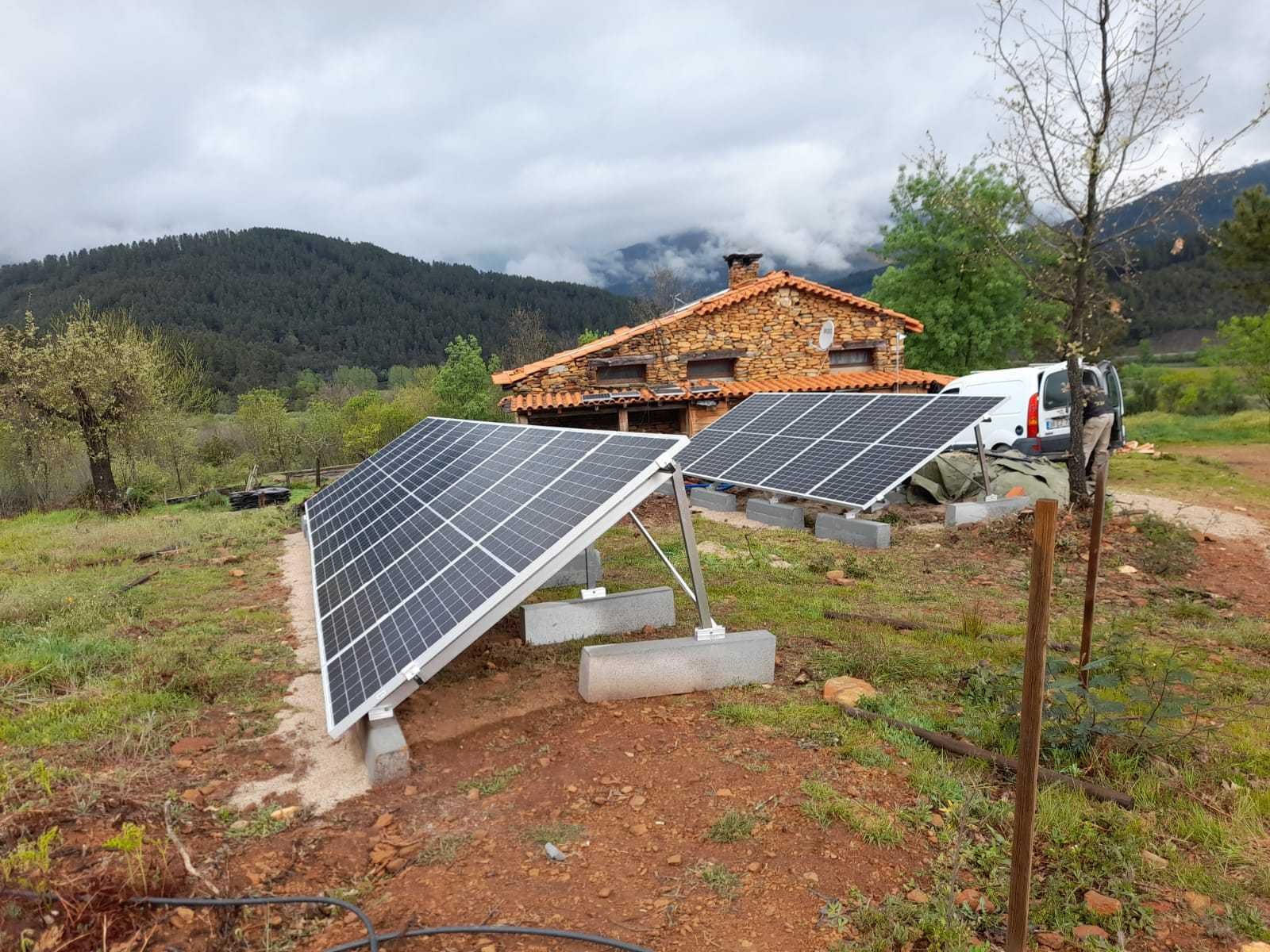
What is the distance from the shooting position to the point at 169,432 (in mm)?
25828

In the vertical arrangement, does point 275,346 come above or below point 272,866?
above

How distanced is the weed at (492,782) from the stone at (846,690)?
2.56m

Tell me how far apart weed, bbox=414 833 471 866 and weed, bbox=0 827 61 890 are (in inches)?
69.9

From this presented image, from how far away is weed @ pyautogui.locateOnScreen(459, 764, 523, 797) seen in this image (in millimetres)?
4796

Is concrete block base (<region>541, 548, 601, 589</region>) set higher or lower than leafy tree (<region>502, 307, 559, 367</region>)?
lower

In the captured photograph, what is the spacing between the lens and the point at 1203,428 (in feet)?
96.3

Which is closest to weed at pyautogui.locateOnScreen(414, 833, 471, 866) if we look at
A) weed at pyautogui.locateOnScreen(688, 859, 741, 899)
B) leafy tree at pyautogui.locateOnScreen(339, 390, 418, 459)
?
weed at pyautogui.locateOnScreen(688, 859, 741, 899)

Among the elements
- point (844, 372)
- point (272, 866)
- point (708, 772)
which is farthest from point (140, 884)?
point (844, 372)

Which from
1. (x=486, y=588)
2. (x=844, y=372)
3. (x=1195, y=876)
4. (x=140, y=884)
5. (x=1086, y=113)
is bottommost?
(x=1195, y=876)

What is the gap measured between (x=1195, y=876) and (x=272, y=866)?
192 inches

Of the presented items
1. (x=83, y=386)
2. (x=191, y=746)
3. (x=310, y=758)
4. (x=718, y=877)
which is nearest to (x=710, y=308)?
(x=83, y=386)

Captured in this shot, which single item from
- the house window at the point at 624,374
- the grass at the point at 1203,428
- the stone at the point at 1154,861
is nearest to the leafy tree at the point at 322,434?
the house window at the point at 624,374

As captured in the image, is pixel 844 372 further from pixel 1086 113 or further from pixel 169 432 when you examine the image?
pixel 169 432

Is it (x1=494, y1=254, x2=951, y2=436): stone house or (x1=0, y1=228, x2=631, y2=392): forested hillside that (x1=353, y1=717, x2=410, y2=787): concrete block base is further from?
(x1=0, y1=228, x2=631, y2=392): forested hillside
